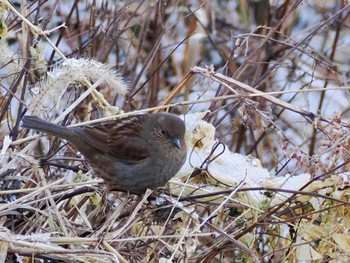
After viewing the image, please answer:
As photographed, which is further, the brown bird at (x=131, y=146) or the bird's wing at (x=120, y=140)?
the bird's wing at (x=120, y=140)

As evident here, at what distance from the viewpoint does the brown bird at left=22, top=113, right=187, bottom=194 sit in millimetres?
3422

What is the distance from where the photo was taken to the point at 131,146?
3717 millimetres

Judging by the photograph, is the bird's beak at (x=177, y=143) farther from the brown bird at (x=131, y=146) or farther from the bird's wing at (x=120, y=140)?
the bird's wing at (x=120, y=140)

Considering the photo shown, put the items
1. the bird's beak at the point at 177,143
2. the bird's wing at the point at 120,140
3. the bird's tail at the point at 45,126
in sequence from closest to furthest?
the bird's tail at the point at 45,126 → the bird's beak at the point at 177,143 → the bird's wing at the point at 120,140

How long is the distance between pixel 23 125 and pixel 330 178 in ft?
3.62

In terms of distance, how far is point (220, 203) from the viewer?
124 inches

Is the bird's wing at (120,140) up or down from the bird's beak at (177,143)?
down

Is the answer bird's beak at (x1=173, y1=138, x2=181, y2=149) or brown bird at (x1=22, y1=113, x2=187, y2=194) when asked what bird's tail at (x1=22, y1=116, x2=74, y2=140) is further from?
bird's beak at (x1=173, y1=138, x2=181, y2=149)

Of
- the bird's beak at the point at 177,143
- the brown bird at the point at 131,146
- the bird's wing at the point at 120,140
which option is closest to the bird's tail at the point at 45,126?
the brown bird at the point at 131,146

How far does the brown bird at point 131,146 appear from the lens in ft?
11.2

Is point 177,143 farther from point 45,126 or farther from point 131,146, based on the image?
point 45,126

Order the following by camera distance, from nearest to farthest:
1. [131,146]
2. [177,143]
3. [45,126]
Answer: [45,126], [177,143], [131,146]

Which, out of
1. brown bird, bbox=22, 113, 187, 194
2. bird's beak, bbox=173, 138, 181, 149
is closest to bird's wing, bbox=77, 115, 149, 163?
brown bird, bbox=22, 113, 187, 194

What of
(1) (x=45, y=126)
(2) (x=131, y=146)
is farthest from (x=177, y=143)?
(1) (x=45, y=126)
